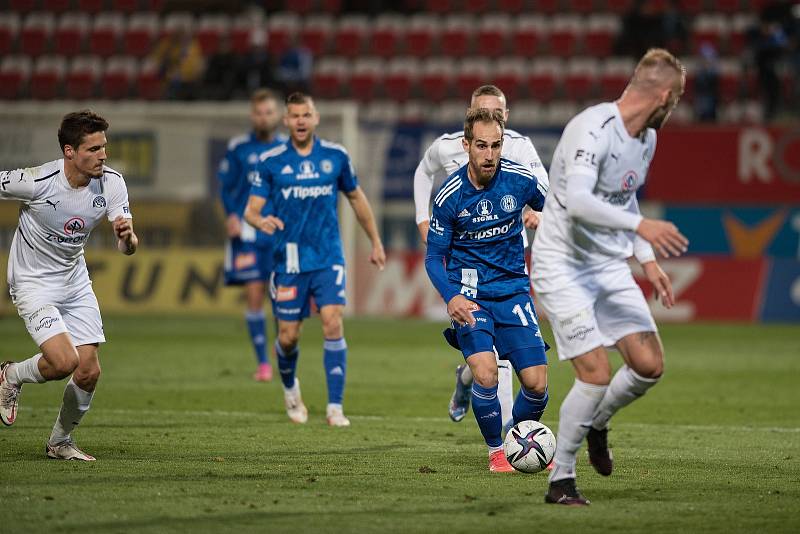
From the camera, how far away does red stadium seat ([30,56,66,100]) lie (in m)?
24.1

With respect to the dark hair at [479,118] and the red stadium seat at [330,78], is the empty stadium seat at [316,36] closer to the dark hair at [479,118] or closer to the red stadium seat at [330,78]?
the red stadium seat at [330,78]

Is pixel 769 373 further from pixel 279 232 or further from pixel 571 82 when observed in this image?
pixel 571 82

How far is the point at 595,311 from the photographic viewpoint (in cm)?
641

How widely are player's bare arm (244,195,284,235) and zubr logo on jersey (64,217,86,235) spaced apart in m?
1.97

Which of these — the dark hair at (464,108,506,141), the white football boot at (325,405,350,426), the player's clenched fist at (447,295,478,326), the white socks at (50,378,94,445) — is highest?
the dark hair at (464,108,506,141)

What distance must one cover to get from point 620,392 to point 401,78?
1784 centimetres

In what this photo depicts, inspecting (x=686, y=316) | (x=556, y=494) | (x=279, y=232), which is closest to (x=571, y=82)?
(x=686, y=316)

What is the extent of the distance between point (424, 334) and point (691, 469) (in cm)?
1076

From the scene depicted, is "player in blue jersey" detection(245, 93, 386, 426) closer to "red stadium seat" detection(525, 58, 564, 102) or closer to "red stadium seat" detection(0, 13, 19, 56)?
"red stadium seat" detection(525, 58, 564, 102)

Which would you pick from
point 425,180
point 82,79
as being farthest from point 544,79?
point 425,180

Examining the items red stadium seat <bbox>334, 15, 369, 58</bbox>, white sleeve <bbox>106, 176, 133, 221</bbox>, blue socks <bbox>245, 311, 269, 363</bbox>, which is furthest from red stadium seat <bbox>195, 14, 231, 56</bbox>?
white sleeve <bbox>106, 176, 133, 221</bbox>

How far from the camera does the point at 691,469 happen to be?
7.60m

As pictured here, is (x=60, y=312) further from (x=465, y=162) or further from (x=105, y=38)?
(x=105, y=38)

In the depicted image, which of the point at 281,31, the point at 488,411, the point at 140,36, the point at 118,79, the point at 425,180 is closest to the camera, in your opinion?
the point at 488,411
